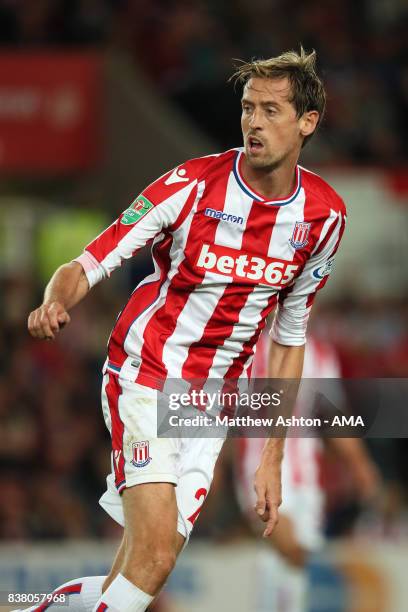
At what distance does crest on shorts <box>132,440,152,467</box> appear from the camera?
180 inches

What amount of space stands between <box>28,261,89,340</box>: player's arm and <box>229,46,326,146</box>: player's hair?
3.13 ft

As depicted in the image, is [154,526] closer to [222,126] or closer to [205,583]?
[205,583]

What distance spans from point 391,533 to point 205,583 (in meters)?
1.60

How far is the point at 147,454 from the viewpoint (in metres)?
4.59

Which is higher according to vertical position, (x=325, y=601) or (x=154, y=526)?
(x=154, y=526)

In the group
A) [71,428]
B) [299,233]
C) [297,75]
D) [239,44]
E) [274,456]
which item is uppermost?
[297,75]

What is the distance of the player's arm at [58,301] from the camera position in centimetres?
411

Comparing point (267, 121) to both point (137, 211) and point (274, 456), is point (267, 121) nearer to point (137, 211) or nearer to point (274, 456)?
point (137, 211)

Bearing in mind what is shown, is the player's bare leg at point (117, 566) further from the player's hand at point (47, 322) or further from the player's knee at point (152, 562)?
the player's hand at point (47, 322)

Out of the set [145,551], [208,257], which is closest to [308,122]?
[208,257]

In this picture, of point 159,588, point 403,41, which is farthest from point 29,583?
point 403,41

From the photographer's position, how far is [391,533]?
8.95 m

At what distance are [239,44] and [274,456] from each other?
778 cm

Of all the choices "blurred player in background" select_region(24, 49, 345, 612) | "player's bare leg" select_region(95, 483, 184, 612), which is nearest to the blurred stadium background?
"blurred player in background" select_region(24, 49, 345, 612)
